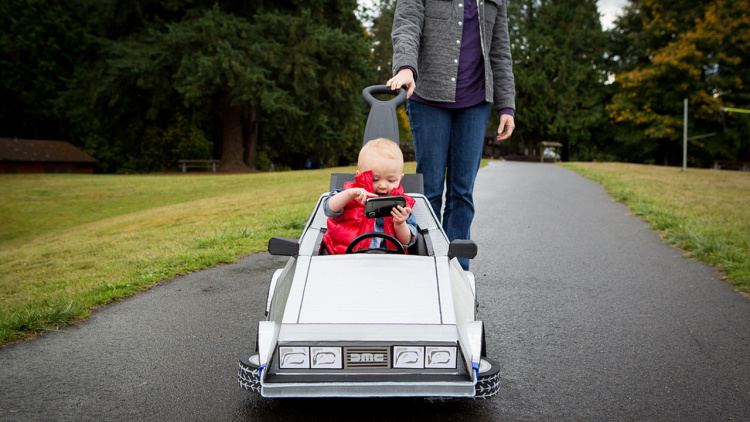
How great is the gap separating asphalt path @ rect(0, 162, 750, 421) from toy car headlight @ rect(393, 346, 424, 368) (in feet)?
1.15

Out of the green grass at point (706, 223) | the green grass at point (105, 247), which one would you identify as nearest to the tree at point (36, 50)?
the green grass at point (105, 247)

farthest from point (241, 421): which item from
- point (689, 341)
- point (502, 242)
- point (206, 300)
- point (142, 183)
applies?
point (142, 183)

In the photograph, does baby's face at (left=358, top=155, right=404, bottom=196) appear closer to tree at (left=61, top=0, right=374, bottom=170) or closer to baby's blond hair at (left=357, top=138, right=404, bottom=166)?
baby's blond hair at (left=357, top=138, right=404, bottom=166)

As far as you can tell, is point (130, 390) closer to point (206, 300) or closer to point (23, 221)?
point (206, 300)

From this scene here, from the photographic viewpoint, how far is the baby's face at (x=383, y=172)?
9.82 feet

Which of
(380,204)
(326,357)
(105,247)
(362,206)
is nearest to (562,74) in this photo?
(105,247)

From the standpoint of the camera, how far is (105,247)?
7949 millimetres

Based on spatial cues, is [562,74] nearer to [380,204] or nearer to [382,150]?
[382,150]

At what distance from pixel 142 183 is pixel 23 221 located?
23.3 feet

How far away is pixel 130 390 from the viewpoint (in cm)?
266

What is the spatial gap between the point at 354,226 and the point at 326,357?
1031mm

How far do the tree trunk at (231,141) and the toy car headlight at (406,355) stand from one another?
27.3 meters

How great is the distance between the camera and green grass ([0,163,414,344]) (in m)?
4.24

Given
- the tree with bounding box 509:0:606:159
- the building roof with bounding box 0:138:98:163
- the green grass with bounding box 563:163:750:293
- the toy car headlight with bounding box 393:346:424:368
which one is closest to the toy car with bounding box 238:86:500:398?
the toy car headlight with bounding box 393:346:424:368
